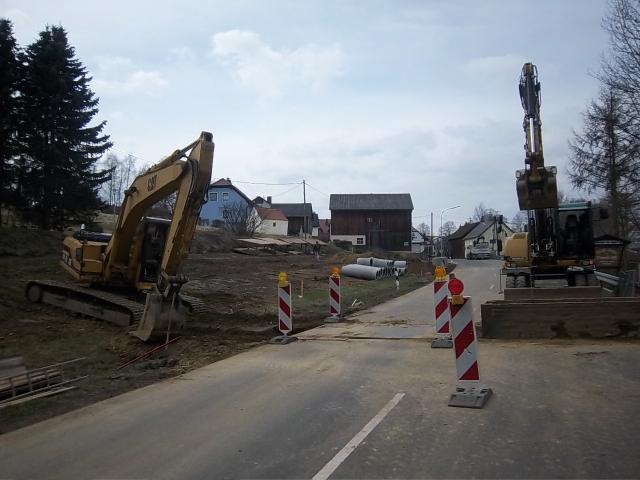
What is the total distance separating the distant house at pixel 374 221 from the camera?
86.8 meters

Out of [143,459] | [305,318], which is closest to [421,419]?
[143,459]

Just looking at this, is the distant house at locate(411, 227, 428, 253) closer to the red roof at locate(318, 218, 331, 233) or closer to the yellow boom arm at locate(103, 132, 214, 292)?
the red roof at locate(318, 218, 331, 233)

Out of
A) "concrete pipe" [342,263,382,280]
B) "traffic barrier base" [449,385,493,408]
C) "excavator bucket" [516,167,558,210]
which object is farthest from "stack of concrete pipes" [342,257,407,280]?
"traffic barrier base" [449,385,493,408]

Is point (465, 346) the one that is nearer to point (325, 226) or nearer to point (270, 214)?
point (270, 214)

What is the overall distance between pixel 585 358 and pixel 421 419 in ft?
13.7

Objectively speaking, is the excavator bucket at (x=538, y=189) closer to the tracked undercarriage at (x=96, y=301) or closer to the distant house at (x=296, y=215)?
the tracked undercarriage at (x=96, y=301)

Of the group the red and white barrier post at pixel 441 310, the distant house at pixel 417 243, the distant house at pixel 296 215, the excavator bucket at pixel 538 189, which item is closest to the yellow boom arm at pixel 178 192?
the red and white barrier post at pixel 441 310

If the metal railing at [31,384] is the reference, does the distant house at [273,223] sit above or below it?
above

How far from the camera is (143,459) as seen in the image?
5.09 metres

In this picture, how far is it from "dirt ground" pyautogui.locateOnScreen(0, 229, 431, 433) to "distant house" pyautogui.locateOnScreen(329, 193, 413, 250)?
6007 cm

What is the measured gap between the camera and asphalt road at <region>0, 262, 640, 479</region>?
4.70 metres

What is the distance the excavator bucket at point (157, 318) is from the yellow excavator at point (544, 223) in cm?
928

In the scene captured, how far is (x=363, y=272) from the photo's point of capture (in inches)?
1357

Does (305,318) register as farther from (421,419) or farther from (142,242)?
(421,419)
